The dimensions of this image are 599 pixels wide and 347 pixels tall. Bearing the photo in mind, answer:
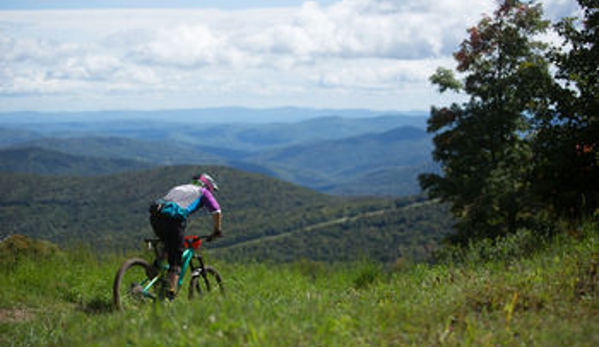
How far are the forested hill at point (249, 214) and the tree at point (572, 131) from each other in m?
72.6

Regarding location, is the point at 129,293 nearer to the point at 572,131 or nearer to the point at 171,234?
the point at 171,234

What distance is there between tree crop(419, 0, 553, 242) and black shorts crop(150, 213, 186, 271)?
13.0 metres

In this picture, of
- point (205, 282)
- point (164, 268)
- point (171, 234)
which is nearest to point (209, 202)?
point (171, 234)

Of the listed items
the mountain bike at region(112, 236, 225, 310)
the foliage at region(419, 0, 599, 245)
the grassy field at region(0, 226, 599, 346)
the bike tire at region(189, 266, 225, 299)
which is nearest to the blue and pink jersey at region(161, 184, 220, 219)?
Answer: the mountain bike at region(112, 236, 225, 310)

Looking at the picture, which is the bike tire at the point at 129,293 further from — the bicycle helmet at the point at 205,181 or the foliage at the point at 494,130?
the foliage at the point at 494,130

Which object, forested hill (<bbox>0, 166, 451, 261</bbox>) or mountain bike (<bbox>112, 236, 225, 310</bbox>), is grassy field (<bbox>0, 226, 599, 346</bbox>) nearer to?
mountain bike (<bbox>112, 236, 225, 310</bbox>)

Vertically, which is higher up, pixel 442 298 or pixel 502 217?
pixel 442 298

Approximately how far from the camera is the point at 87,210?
167 metres

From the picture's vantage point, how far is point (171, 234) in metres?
6.40

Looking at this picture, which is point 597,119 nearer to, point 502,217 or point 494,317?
point 502,217

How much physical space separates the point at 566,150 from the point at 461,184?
22.8ft

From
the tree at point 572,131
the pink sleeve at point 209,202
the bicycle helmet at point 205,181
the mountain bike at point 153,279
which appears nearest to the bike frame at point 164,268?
the mountain bike at point 153,279

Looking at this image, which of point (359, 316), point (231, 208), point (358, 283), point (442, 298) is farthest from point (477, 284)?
point (231, 208)

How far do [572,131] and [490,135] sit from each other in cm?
656
